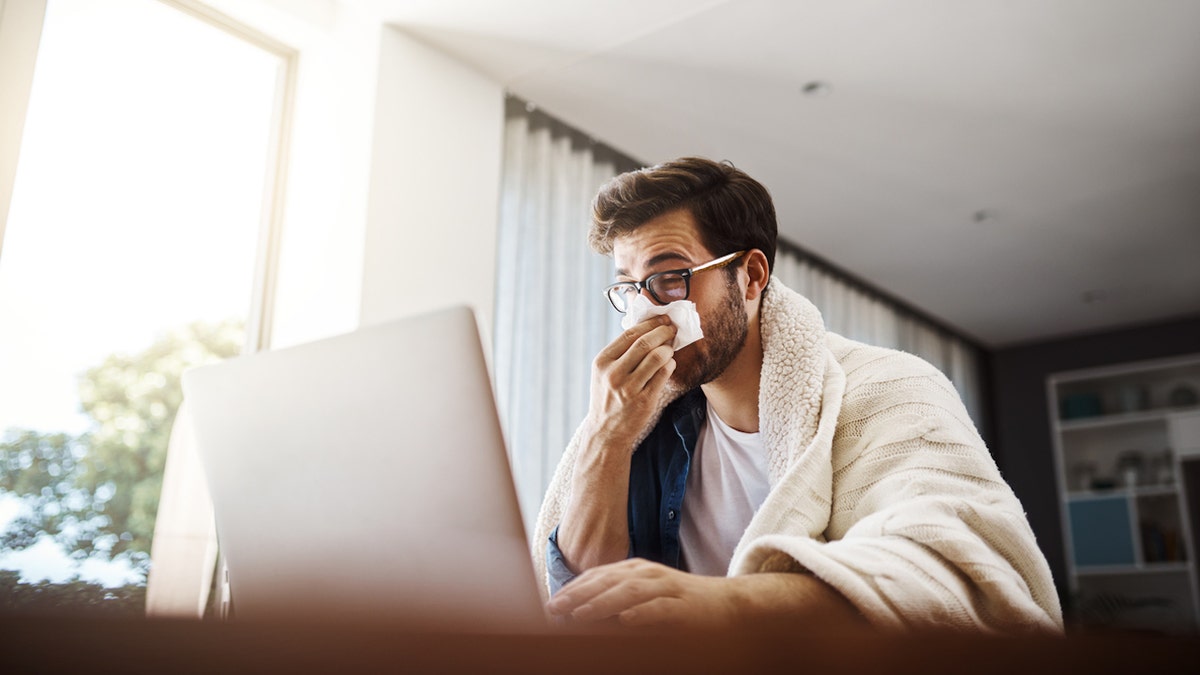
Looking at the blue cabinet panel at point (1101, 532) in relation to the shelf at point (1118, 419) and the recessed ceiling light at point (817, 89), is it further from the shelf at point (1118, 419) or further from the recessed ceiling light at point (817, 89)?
the recessed ceiling light at point (817, 89)

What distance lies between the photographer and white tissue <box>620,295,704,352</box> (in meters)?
1.48

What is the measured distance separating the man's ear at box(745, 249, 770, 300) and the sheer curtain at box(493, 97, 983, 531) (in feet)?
5.13

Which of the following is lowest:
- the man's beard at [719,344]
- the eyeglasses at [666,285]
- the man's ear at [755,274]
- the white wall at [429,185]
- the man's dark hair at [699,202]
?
the man's beard at [719,344]

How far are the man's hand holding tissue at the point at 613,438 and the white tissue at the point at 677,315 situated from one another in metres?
0.01

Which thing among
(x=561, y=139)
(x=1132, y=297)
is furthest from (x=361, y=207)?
(x=1132, y=297)

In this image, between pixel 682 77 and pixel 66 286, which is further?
pixel 682 77

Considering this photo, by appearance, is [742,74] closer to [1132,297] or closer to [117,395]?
[117,395]

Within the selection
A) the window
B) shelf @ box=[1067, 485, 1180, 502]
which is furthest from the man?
shelf @ box=[1067, 485, 1180, 502]

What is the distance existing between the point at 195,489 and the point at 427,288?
4.07 ft

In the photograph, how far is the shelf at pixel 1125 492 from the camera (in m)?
5.19

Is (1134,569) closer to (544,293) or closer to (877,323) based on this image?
(877,323)

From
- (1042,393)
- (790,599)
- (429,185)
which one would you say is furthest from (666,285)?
(1042,393)

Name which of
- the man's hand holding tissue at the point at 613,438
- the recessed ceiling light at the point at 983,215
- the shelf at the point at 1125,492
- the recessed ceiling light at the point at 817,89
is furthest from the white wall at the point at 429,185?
the shelf at the point at 1125,492

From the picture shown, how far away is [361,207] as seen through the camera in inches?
106
